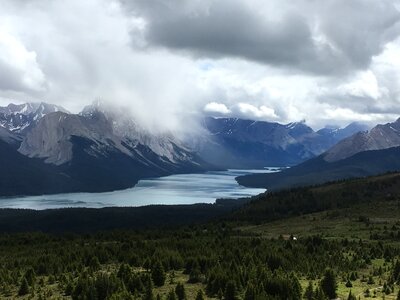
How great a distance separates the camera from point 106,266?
10000 cm

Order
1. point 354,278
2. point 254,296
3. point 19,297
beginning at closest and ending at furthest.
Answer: point 254,296 → point 19,297 → point 354,278

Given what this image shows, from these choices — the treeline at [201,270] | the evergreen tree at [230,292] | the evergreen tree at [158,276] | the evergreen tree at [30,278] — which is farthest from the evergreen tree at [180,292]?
the evergreen tree at [30,278]

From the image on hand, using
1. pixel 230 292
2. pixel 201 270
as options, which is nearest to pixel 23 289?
pixel 201 270

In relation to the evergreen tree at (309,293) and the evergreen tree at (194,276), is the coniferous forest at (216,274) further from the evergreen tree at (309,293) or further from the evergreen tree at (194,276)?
the evergreen tree at (194,276)

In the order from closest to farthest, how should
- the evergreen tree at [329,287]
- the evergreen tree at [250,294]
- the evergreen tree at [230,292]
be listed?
the evergreen tree at [250,294] → the evergreen tree at [230,292] → the evergreen tree at [329,287]

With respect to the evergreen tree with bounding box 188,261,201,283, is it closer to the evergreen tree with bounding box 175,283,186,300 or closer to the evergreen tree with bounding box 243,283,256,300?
the evergreen tree with bounding box 175,283,186,300

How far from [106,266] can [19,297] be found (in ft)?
84.5

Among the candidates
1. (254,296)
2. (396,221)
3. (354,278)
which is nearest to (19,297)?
(254,296)

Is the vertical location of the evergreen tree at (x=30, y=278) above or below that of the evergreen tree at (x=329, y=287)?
above

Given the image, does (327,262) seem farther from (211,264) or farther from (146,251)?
(146,251)

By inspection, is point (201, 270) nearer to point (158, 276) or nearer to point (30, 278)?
point (158, 276)

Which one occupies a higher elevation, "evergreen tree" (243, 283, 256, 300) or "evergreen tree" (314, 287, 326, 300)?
"evergreen tree" (243, 283, 256, 300)

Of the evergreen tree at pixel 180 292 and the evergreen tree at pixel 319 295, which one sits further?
the evergreen tree at pixel 180 292

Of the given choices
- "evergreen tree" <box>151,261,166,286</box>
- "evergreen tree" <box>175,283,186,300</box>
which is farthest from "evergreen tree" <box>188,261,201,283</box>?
"evergreen tree" <box>175,283,186,300</box>
